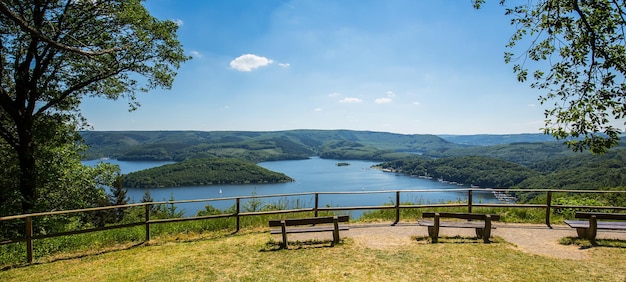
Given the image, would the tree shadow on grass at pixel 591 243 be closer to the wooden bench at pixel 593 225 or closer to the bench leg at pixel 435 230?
the wooden bench at pixel 593 225

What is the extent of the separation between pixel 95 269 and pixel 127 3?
7521 millimetres

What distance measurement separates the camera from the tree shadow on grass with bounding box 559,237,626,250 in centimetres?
664

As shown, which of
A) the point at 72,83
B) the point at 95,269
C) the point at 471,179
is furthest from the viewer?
the point at 471,179

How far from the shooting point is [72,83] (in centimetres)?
1032

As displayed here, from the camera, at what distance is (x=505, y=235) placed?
25.2ft

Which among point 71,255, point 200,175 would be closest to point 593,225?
point 71,255

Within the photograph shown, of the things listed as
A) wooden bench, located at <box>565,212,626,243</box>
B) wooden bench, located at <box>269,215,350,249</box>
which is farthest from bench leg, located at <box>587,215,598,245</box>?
wooden bench, located at <box>269,215,350,249</box>

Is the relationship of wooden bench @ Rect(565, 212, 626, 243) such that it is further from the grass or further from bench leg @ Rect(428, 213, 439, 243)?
bench leg @ Rect(428, 213, 439, 243)

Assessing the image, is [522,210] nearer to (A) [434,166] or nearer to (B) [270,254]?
(B) [270,254]

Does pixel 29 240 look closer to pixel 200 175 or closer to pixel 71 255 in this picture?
pixel 71 255

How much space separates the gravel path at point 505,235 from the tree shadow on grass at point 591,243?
0.16 metres

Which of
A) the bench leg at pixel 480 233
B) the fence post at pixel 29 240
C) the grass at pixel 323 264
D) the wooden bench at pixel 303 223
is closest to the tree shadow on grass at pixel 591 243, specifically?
the grass at pixel 323 264

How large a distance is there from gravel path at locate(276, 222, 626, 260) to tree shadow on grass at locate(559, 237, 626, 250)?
157 millimetres

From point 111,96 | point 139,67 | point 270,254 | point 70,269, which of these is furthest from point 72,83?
point 270,254
